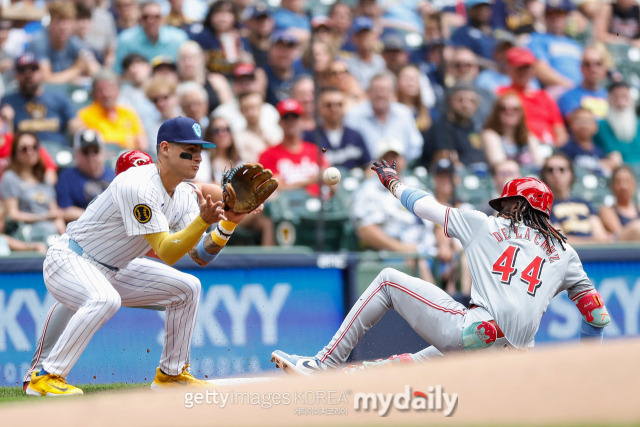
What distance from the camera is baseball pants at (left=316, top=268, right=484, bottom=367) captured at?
542 cm

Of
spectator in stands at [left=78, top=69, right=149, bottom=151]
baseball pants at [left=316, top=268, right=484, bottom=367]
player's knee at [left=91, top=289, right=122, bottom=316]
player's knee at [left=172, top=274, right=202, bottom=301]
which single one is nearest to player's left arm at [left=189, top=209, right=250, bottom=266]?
player's knee at [left=172, top=274, right=202, bottom=301]

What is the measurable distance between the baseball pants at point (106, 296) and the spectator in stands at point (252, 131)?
3.98 meters

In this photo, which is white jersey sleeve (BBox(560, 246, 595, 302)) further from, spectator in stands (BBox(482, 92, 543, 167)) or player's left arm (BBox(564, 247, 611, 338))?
spectator in stands (BBox(482, 92, 543, 167))

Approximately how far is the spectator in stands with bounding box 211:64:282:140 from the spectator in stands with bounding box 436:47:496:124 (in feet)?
7.43

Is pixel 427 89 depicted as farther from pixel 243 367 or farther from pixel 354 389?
pixel 354 389

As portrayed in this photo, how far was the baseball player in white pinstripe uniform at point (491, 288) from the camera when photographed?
17.6 feet

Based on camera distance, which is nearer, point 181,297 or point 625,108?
point 181,297

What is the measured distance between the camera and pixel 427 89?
11211 millimetres

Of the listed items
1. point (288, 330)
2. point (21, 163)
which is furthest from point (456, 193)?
point (21, 163)

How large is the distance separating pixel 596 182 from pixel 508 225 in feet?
19.0

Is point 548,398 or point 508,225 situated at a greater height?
point 508,225

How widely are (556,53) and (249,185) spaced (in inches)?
321

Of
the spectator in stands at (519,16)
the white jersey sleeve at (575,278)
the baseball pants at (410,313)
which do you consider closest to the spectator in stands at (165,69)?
the spectator in stands at (519,16)

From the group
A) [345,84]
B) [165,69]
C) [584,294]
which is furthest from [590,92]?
[584,294]
